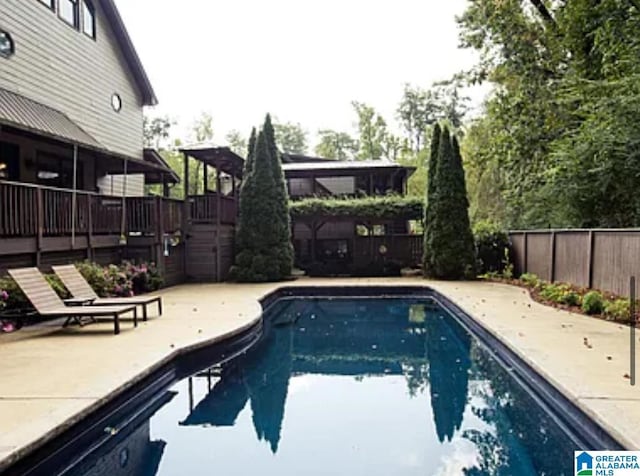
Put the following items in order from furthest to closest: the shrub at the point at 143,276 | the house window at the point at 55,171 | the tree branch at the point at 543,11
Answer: the tree branch at the point at 543,11
the house window at the point at 55,171
the shrub at the point at 143,276

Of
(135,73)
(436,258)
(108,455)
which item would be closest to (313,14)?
(135,73)

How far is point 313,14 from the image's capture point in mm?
19359

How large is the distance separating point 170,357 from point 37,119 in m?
6.89

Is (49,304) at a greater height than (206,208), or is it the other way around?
(206,208)

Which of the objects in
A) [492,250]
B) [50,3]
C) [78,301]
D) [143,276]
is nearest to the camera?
[78,301]

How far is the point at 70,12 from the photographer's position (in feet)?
43.2

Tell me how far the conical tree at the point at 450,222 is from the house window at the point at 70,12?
1082 centimetres

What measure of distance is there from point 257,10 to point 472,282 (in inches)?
481

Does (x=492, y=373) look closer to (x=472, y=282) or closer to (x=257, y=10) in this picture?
(x=472, y=282)

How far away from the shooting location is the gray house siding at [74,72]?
11.0 m

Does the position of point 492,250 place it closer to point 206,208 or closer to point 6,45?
point 206,208

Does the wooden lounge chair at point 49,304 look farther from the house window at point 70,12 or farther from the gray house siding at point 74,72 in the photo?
the house window at point 70,12

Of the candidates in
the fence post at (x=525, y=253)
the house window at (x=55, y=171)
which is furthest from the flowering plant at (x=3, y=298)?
the fence post at (x=525, y=253)

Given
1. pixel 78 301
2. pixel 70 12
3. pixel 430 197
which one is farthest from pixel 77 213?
pixel 430 197
